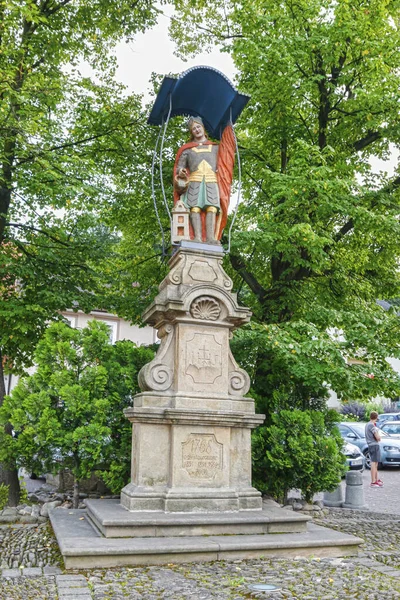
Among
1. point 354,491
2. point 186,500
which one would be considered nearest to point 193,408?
point 186,500

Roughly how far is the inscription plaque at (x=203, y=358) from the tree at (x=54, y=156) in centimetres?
332

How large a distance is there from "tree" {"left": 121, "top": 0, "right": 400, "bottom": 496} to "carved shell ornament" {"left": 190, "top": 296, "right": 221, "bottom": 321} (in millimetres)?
1662

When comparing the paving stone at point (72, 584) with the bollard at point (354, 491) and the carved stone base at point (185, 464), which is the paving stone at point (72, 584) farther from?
the bollard at point (354, 491)

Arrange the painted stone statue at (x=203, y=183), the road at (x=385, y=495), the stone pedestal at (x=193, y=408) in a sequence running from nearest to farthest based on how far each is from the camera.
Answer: the stone pedestal at (x=193, y=408) < the painted stone statue at (x=203, y=183) < the road at (x=385, y=495)

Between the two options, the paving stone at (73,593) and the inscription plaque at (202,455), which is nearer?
the paving stone at (73,593)

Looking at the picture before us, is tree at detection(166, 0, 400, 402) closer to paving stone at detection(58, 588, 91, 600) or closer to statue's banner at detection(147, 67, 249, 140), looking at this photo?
statue's banner at detection(147, 67, 249, 140)

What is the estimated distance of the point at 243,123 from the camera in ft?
40.3

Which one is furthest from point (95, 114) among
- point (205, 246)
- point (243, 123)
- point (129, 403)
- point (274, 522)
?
point (274, 522)

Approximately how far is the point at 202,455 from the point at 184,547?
1619 millimetres

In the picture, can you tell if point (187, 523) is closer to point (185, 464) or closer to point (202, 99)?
point (185, 464)

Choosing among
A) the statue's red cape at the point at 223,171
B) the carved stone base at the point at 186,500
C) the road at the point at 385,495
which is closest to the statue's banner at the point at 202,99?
the statue's red cape at the point at 223,171

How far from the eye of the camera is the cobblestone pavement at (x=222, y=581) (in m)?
4.84

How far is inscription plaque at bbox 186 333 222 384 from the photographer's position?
779cm

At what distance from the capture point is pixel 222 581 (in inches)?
207
